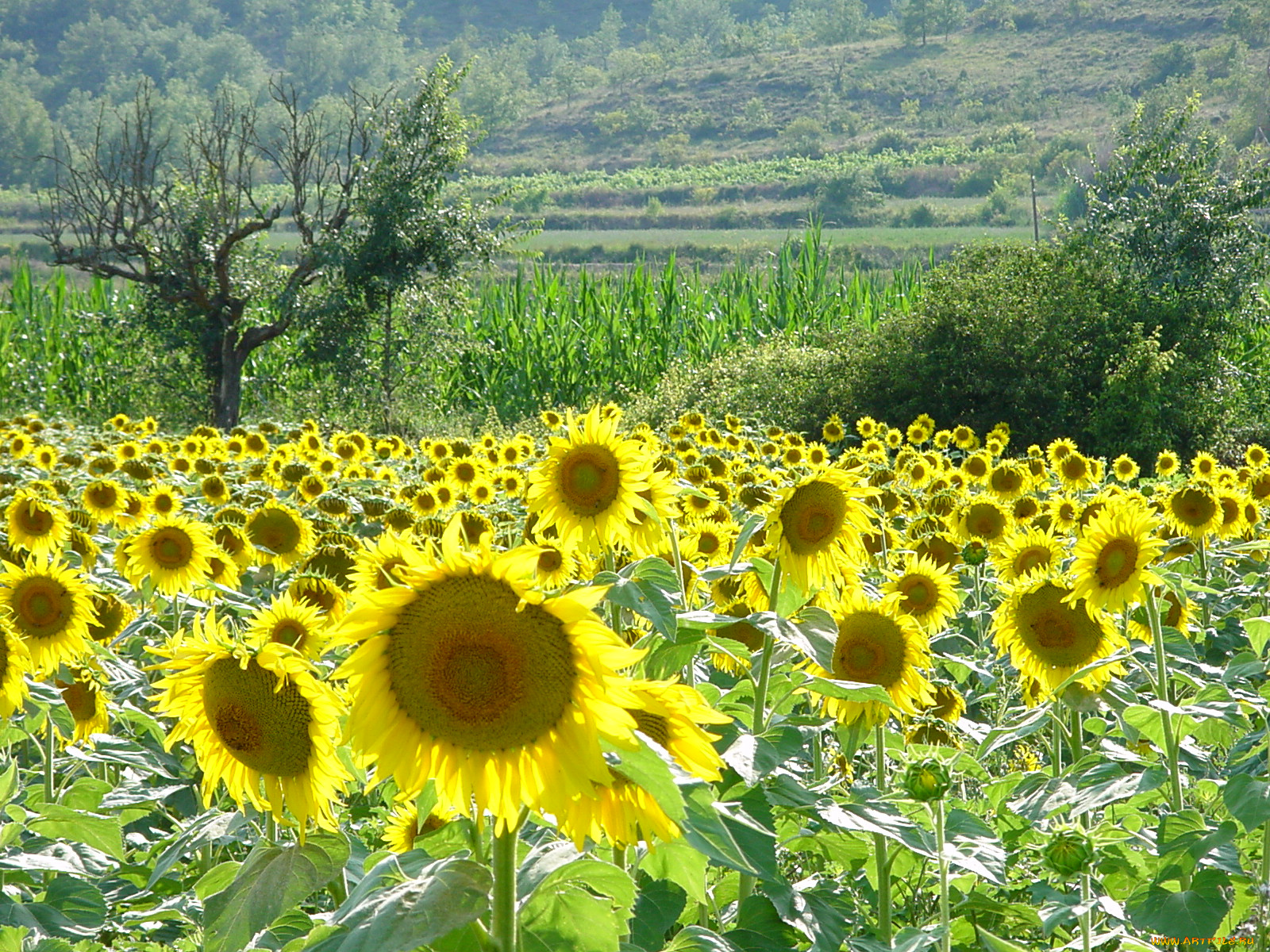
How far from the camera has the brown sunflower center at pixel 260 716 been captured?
57.6 inches

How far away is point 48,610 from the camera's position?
8.27 ft

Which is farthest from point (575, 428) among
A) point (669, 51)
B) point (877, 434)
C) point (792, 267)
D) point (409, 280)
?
point (669, 51)

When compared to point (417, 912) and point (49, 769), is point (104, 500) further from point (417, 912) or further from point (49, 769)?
point (417, 912)

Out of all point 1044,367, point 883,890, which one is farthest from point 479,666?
point 1044,367

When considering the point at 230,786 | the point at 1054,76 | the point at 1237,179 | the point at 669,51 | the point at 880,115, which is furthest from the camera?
the point at 669,51

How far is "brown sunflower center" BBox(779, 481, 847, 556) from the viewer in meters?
2.24

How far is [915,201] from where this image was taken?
69750 mm

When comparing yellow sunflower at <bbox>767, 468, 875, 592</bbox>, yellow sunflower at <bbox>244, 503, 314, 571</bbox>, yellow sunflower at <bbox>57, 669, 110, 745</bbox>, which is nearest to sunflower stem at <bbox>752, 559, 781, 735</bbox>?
yellow sunflower at <bbox>767, 468, 875, 592</bbox>

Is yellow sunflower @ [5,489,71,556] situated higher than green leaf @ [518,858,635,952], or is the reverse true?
green leaf @ [518,858,635,952]

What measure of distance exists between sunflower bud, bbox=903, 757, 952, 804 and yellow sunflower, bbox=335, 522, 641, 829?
24.2 inches

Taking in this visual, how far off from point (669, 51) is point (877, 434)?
134331 mm

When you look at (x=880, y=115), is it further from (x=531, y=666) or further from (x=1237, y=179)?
(x=531, y=666)

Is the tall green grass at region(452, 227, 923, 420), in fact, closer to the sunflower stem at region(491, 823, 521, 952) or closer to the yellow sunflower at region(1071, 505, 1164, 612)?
the yellow sunflower at region(1071, 505, 1164, 612)

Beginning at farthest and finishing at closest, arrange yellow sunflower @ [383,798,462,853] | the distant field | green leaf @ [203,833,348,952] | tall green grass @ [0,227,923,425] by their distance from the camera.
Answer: the distant field
tall green grass @ [0,227,923,425]
yellow sunflower @ [383,798,462,853]
green leaf @ [203,833,348,952]
